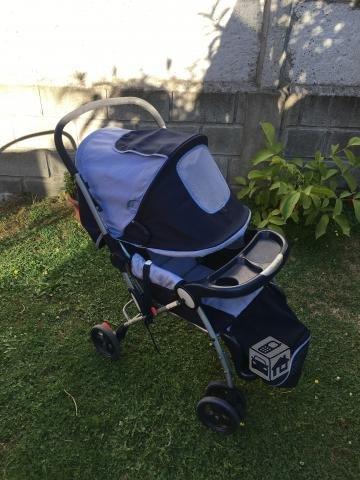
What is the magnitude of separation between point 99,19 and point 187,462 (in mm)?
3224

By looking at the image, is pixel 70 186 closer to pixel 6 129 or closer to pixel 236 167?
pixel 6 129

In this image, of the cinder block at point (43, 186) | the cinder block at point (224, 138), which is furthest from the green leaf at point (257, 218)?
the cinder block at point (43, 186)

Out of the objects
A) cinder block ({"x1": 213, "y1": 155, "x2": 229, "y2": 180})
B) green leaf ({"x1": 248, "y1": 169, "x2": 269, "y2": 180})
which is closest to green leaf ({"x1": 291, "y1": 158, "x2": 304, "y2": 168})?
green leaf ({"x1": 248, "y1": 169, "x2": 269, "y2": 180})

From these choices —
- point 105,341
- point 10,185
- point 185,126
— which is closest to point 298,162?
point 185,126

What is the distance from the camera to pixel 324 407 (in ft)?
8.26

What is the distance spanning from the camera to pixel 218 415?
7.62ft

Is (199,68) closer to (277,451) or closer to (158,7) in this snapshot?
(158,7)

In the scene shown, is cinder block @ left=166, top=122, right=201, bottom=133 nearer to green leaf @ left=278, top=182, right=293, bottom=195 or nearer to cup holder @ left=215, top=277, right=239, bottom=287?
green leaf @ left=278, top=182, right=293, bottom=195

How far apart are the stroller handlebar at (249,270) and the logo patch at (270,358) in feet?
1.21

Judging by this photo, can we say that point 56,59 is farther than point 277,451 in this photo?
Yes

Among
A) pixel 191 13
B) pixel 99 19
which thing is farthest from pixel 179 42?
pixel 99 19

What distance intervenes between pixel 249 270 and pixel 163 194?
56cm

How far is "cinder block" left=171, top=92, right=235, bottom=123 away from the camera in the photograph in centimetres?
362

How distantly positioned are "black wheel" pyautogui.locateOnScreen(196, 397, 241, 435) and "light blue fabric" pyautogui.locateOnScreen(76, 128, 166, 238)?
102 centimetres
